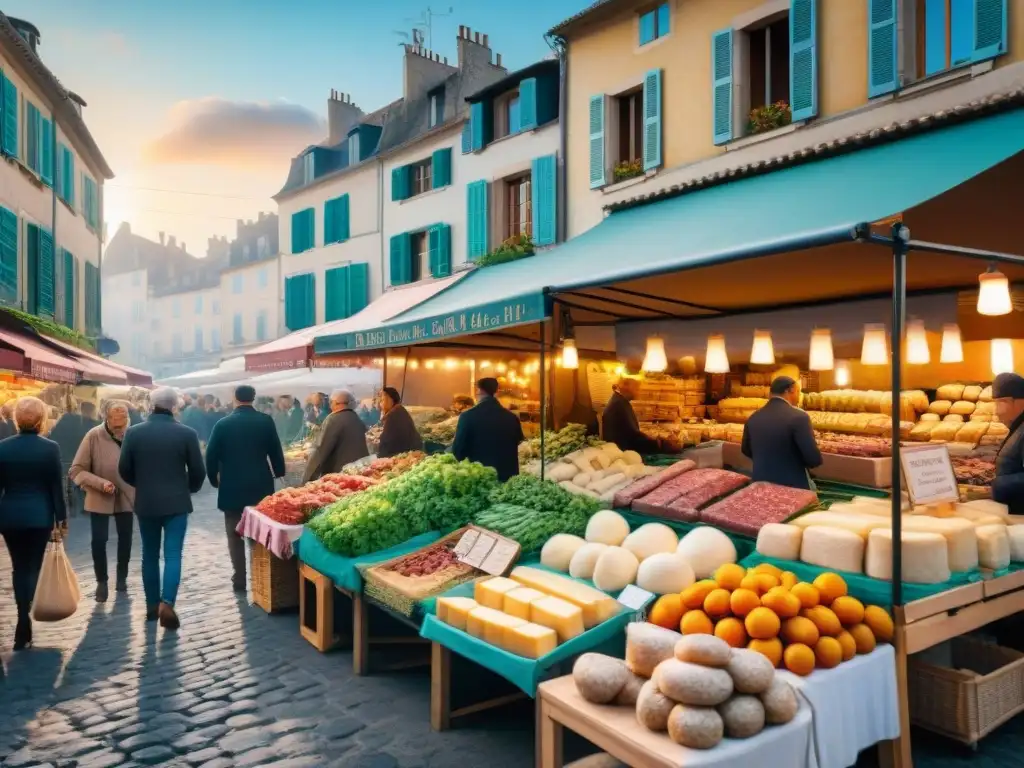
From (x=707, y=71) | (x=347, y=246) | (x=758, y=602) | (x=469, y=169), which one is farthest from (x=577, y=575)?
(x=347, y=246)

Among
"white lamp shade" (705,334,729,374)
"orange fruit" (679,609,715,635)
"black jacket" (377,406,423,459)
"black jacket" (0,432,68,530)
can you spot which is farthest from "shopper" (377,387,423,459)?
"orange fruit" (679,609,715,635)

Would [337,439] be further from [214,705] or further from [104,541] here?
[214,705]

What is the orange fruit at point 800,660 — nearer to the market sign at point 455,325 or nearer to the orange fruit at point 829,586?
the orange fruit at point 829,586

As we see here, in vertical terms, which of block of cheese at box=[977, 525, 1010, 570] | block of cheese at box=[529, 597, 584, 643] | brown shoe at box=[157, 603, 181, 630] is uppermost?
block of cheese at box=[977, 525, 1010, 570]

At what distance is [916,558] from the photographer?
352cm

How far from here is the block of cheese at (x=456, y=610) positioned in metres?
4.02

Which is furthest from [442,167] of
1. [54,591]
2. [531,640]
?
[531,640]

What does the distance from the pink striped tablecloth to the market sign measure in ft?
6.65

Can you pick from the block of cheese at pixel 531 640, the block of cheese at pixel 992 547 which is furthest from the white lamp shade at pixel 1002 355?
the block of cheese at pixel 531 640

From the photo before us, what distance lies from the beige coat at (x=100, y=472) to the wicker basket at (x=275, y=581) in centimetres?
146

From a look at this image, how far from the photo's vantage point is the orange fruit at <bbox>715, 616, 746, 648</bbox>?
318 cm

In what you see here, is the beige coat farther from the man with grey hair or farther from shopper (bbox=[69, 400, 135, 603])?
the man with grey hair

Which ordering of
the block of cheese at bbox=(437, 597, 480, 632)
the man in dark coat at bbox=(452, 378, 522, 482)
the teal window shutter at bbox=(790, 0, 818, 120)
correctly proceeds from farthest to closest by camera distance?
the teal window shutter at bbox=(790, 0, 818, 120) → the man in dark coat at bbox=(452, 378, 522, 482) → the block of cheese at bbox=(437, 597, 480, 632)

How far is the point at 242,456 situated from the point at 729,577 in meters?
5.06
